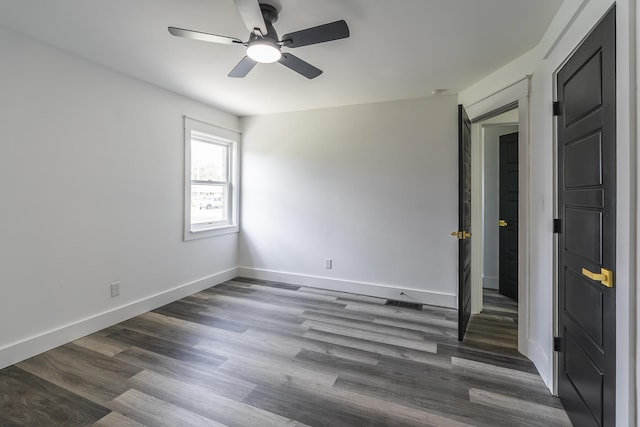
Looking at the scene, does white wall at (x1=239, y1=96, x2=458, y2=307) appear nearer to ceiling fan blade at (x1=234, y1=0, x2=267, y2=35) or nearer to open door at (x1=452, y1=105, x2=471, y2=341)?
open door at (x1=452, y1=105, x2=471, y2=341)

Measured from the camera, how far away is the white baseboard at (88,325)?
2168 millimetres

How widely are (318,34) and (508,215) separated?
3.51 metres

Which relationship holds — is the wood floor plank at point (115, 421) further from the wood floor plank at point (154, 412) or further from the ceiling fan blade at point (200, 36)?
the ceiling fan blade at point (200, 36)

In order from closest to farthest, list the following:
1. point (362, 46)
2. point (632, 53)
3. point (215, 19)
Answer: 1. point (632, 53)
2. point (215, 19)
3. point (362, 46)

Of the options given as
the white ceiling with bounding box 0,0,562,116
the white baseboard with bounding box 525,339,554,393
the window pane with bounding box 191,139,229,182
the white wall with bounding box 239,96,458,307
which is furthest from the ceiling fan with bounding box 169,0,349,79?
the white baseboard with bounding box 525,339,554,393

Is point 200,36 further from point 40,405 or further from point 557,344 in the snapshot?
point 557,344

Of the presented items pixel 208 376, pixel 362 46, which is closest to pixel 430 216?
pixel 362 46

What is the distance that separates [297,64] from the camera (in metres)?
2.11

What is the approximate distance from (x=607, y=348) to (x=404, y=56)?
2335 mm

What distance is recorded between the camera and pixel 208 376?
6.71ft

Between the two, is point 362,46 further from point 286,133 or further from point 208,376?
point 208,376

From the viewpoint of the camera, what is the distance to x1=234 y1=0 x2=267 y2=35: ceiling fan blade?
1.46 m

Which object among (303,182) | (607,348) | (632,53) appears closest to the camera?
(632,53)

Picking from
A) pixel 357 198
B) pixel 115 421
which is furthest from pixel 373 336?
pixel 115 421
